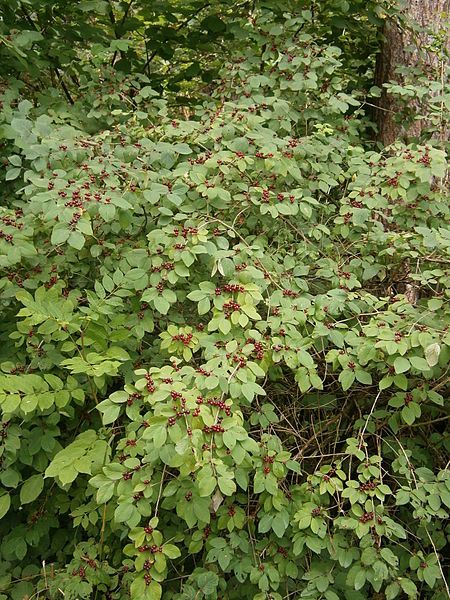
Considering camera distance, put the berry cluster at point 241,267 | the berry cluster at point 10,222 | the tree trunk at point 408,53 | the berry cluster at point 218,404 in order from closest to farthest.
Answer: the berry cluster at point 218,404 → the berry cluster at point 241,267 → the berry cluster at point 10,222 → the tree trunk at point 408,53

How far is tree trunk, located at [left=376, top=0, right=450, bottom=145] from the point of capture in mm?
3553

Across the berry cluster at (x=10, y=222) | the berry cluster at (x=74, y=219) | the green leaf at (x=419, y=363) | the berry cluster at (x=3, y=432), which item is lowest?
the berry cluster at (x=3, y=432)

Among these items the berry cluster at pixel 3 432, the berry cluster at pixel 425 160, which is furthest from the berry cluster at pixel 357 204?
the berry cluster at pixel 3 432

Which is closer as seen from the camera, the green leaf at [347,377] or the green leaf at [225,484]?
the green leaf at [225,484]

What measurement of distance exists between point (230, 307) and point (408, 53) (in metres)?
2.40

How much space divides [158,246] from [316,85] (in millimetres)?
1238

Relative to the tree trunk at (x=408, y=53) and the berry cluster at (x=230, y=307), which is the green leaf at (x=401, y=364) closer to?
the berry cluster at (x=230, y=307)

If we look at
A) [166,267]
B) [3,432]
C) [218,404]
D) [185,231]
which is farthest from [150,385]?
[3,432]

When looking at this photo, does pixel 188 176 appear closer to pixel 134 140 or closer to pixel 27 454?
pixel 134 140

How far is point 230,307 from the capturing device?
215 cm

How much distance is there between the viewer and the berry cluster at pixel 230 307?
2145 millimetres

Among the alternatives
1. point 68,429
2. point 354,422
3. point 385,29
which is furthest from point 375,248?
point 385,29

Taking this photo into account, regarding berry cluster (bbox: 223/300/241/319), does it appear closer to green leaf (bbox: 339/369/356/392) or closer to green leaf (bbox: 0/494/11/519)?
green leaf (bbox: 339/369/356/392)

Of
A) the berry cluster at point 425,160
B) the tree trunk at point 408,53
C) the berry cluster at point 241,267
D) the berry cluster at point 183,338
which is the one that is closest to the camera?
the berry cluster at point 183,338
